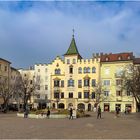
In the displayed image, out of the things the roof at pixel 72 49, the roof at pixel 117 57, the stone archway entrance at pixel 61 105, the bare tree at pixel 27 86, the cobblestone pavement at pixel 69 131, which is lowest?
the cobblestone pavement at pixel 69 131

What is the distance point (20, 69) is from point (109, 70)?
33.7 metres

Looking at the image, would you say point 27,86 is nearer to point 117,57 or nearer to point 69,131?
point 117,57

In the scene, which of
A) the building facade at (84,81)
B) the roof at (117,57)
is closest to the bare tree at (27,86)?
the building facade at (84,81)

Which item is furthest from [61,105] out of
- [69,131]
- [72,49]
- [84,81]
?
[69,131]

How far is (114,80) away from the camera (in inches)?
3302

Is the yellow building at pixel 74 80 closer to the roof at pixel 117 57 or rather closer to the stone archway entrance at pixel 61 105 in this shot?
the stone archway entrance at pixel 61 105

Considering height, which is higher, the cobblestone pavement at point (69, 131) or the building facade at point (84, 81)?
the building facade at point (84, 81)

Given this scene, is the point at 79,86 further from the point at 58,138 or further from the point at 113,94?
the point at 58,138

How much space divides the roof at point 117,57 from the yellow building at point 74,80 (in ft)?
6.55

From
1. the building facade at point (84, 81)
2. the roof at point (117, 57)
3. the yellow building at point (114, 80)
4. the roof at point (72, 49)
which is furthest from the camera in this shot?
the roof at point (72, 49)

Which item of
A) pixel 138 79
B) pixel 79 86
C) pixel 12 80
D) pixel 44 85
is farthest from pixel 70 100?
pixel 138 79

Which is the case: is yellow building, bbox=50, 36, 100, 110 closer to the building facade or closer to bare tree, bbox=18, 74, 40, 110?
the building facade

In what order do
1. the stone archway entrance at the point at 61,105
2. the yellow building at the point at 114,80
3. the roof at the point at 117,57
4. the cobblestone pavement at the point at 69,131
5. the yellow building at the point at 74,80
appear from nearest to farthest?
the cobblestone pavement at the point at 69,131, the yellow building at the point at 114,80, the roof at the point at 117,57, the yellow building at the point at 74,80, the stone archway entrance at the point at 61,105

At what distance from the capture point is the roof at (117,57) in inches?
3292
